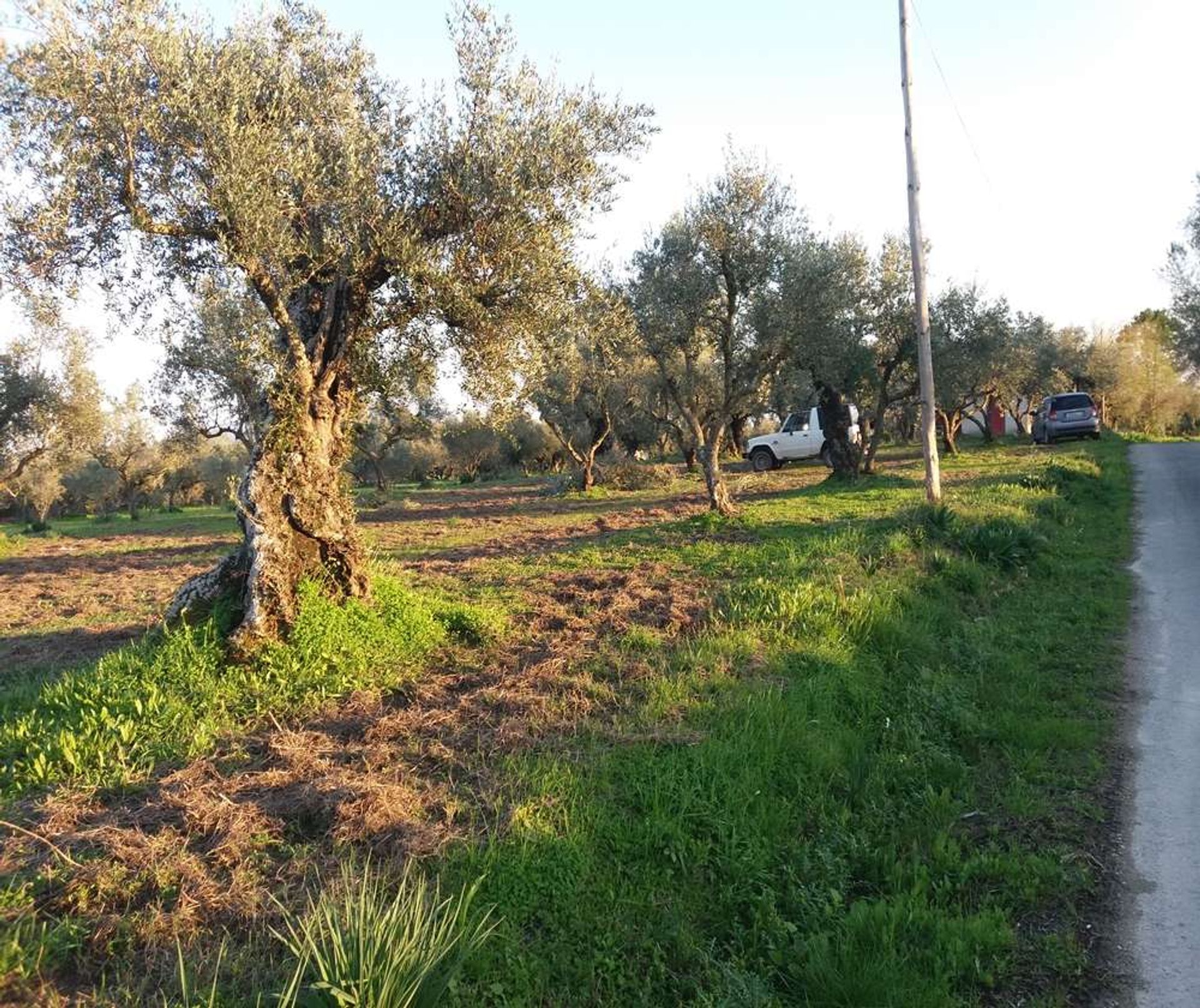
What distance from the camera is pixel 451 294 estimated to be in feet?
24.3

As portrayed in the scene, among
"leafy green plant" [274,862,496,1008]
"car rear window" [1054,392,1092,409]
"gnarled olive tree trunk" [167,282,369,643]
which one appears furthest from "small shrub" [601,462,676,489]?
"leafy green plant" [274,862,496,1008]

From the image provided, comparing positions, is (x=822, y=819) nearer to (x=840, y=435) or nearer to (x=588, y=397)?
(x=840, y=435)

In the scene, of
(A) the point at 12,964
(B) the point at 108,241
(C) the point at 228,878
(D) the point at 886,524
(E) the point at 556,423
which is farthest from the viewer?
(E) the point at 556,423

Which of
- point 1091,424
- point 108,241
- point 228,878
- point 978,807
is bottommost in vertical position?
point 978,807

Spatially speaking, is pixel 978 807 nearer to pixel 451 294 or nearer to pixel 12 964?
pixel 12 964

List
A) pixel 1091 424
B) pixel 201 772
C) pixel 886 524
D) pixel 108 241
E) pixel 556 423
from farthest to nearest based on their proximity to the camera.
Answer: pixel 1091 424, pixel 556 423, pixel 886 524, pixel 108 241, pixel 201 772

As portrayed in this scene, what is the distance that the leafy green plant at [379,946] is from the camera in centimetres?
273

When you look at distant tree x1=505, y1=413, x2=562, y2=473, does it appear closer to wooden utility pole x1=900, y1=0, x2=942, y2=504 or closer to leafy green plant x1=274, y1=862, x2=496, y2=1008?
wooden utility pole x1=900, y1=0, x2=942, y2=504

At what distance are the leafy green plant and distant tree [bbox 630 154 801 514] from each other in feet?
44.5

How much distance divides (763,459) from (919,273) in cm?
1995

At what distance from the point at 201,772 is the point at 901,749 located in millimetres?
4605

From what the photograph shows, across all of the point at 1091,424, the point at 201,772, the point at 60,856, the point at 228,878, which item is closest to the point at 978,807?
A: the point at 228,878

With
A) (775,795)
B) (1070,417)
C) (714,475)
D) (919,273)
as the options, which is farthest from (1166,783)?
(1070,417)

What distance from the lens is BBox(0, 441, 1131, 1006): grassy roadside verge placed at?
3303 mm
